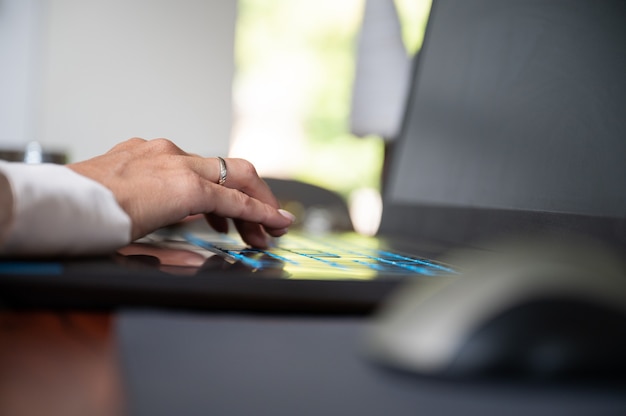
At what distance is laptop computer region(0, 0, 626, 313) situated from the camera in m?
0.35

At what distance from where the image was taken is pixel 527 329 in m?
0.23

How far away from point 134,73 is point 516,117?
320 centimetres

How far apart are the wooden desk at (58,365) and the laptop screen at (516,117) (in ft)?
1.20

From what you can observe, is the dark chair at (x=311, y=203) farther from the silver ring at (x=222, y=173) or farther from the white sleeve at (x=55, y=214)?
the white sleeve at (x=55, y=214)

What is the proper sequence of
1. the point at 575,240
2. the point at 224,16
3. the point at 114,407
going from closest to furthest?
the point at 114,407 < the point at 575,240 < the point at 224,16

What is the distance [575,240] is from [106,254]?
1.15ft

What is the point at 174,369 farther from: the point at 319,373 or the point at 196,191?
the point at 196,191

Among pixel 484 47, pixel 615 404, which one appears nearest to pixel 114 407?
pixel 615 404

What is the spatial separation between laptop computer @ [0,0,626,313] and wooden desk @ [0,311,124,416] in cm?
3

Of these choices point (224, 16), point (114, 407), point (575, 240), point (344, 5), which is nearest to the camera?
point (114, 407)

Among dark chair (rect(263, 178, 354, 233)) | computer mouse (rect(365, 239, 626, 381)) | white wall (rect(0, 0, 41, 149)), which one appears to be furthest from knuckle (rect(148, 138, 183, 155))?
white wall (rect(0, 0, 41, 149))

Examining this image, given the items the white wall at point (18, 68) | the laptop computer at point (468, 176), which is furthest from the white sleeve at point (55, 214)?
the white wall at point (18, 68)

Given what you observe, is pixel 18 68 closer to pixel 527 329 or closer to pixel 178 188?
pixel 178 188

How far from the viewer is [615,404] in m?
0.21
